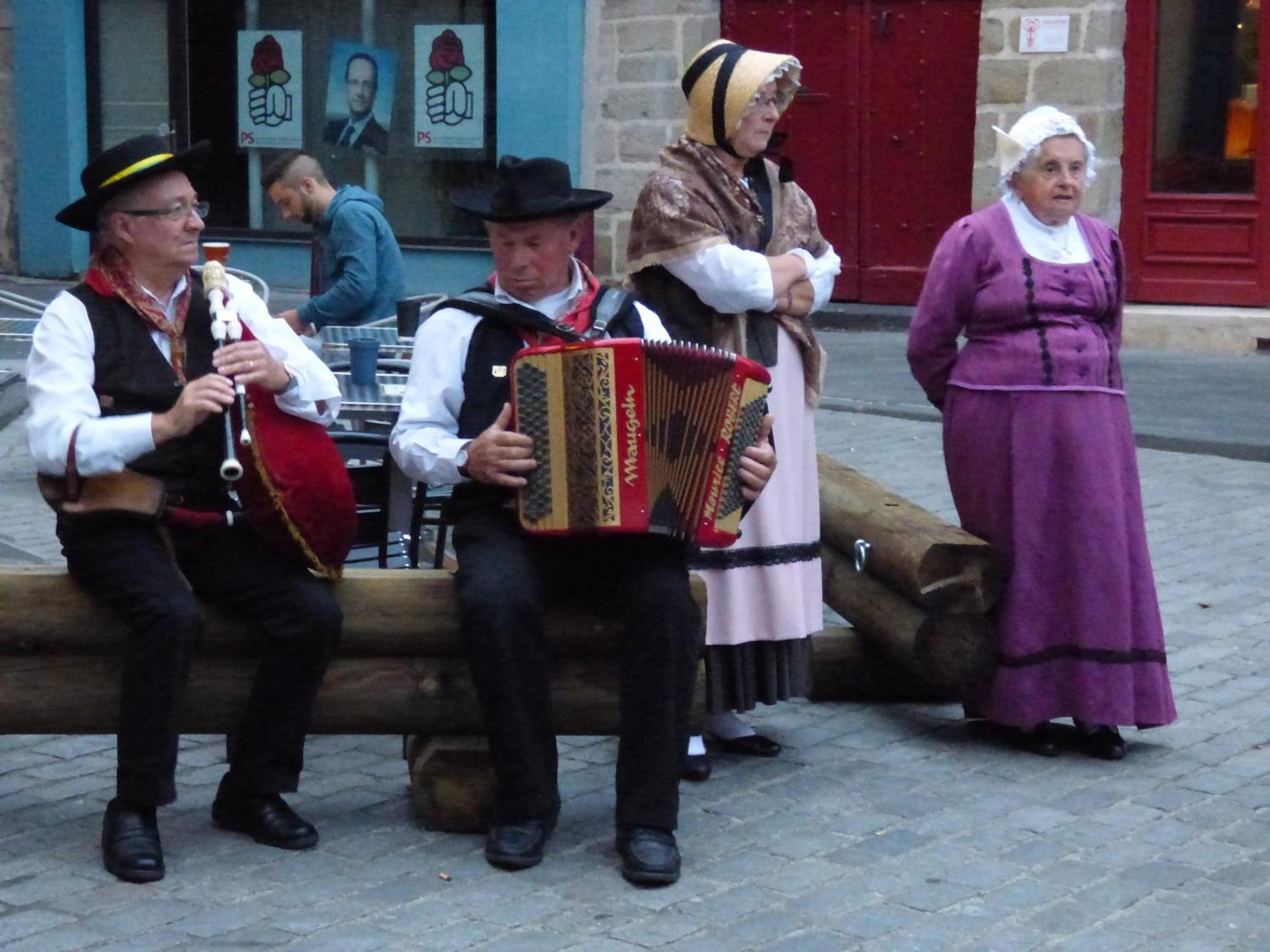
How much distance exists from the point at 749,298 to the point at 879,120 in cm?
956

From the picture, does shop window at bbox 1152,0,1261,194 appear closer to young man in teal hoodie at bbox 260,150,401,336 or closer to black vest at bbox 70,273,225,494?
young man in teal hoodie at bbox 260,150,401,336

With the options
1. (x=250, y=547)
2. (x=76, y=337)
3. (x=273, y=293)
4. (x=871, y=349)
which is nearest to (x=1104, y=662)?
(x=250, y=547)

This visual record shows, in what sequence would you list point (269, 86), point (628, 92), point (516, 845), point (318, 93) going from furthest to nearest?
point (269, 86), point (318, 93), point (628, 92), point (516, 845)

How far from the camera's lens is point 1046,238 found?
5355mm

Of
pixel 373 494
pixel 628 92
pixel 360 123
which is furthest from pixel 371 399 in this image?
pixel 360 123

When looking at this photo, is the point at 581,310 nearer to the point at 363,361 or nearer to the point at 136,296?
the point at 136,296

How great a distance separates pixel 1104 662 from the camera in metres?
5.25

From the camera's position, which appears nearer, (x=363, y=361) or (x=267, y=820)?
(x=267, y=820)

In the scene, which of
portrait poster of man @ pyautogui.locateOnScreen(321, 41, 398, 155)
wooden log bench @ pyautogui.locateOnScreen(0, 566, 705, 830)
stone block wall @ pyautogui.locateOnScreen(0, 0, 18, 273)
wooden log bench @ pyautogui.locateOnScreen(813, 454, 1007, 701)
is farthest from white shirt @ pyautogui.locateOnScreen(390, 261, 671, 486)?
stone block wall @ pyautogui.locateOnScreen(0, 0, 18, 273)

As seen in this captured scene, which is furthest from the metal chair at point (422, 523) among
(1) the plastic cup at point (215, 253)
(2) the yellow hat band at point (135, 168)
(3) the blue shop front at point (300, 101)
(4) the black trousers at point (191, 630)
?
(3) the blue shop front at point (300, 101)

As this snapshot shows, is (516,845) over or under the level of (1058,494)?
under

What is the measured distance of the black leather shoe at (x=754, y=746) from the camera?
17.4 ft

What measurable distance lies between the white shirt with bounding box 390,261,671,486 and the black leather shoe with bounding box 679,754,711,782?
1.00 meters

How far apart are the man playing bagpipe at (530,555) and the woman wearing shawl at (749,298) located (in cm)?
36
